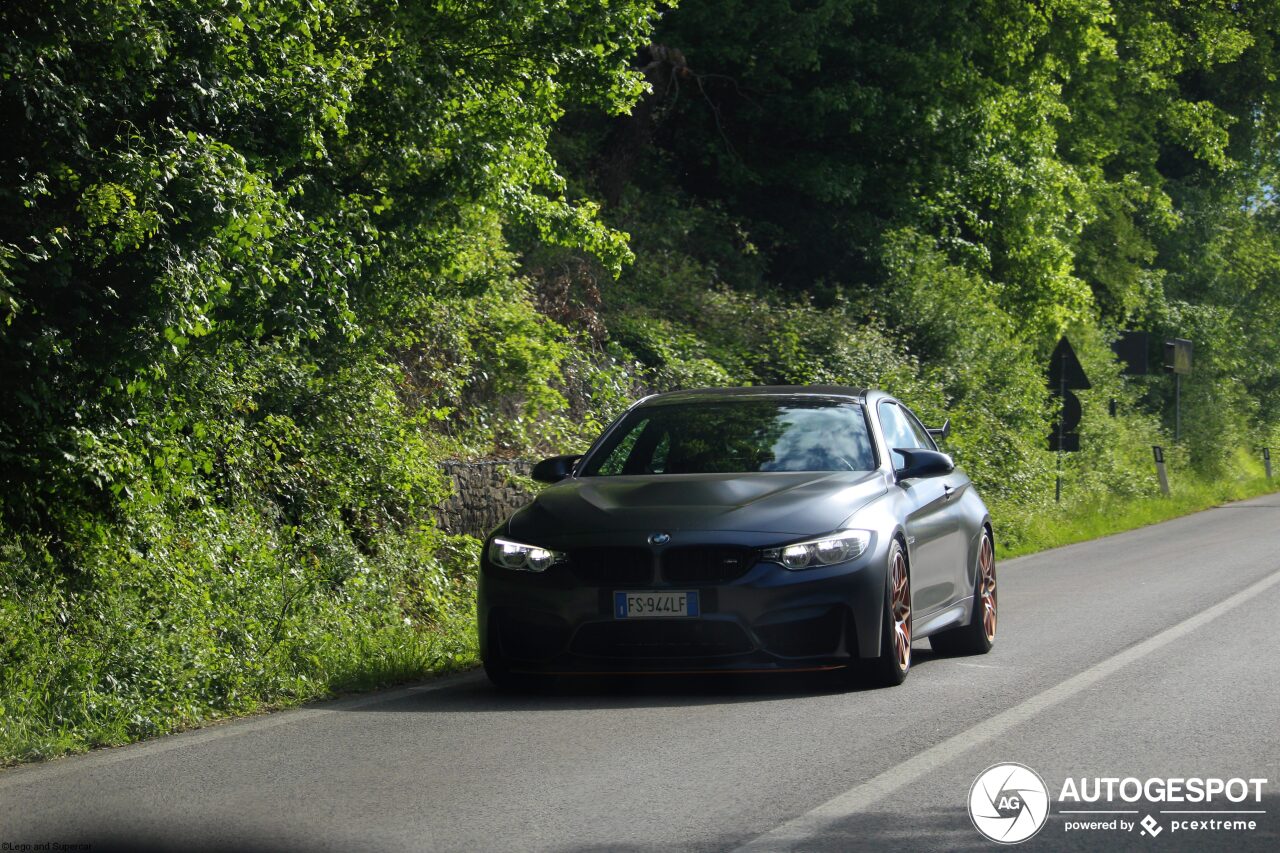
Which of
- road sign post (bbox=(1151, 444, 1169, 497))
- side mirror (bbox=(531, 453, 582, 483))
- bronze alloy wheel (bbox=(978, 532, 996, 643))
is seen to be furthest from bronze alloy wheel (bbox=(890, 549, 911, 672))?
road sign post (bbox=(1151, 444, 1169, 497))

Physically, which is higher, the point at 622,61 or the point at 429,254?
the point at 622,61

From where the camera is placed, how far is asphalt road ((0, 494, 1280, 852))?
19.0 feet

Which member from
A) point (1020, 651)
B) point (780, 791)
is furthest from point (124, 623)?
point (1020, 651)

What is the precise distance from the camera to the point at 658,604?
8820 mm

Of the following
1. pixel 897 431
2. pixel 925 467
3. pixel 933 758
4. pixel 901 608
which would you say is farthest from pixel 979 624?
pixel 933 758

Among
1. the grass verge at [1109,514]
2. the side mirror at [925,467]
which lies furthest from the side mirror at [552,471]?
the grass verge at [1109,514]

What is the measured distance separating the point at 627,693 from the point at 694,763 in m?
2.18

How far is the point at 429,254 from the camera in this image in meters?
13.4

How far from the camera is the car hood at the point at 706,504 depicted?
898 centimetres

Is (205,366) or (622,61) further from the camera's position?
(622,61)

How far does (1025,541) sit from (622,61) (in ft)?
34.5

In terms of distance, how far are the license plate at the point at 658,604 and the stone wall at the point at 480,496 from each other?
5.29m

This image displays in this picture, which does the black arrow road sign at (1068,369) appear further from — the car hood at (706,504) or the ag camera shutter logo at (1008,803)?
the ag camera shutter logo at (1008,803)

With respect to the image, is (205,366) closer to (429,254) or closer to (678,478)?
(429,254)
